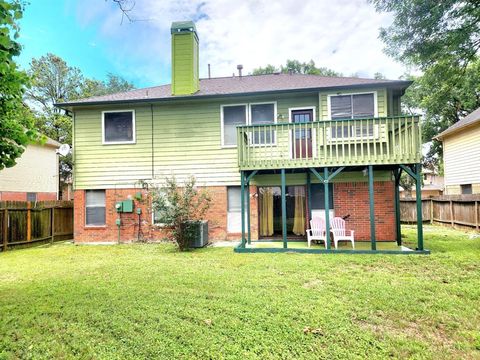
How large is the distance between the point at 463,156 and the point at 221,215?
14123mm

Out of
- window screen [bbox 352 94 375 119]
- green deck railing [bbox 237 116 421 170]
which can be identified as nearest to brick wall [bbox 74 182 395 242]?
green deck railing [bbox 237 116 421 170]

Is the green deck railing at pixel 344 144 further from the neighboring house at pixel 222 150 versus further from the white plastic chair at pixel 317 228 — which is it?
the white plastic chair at pixel 317 228

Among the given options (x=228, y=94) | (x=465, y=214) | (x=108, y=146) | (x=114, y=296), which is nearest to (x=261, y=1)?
(x=228, y=94)

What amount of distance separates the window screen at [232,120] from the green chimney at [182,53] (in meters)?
1.66

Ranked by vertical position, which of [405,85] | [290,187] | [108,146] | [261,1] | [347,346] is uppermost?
[261,1]

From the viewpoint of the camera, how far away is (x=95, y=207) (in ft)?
35.9

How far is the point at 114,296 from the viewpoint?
4.67 meters

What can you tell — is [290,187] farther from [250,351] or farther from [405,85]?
[250,351]

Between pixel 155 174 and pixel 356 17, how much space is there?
10338 millimetres

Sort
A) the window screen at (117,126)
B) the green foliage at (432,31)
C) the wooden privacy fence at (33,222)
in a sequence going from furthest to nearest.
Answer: the window screen at (117,126) → the wooden privacy fence at (33,222) → the green foliage at (432,31)

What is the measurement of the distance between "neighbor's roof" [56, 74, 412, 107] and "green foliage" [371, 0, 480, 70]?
1178mm

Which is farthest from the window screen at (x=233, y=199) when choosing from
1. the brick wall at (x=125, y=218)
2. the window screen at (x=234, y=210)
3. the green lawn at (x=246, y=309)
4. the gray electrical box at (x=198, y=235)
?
the green lawn at (x=246, y=309)

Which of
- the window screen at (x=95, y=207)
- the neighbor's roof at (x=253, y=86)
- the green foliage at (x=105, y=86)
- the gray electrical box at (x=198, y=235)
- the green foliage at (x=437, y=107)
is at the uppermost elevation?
the green foliage at (x=105, y=86)

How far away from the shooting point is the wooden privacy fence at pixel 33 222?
32.1ft
